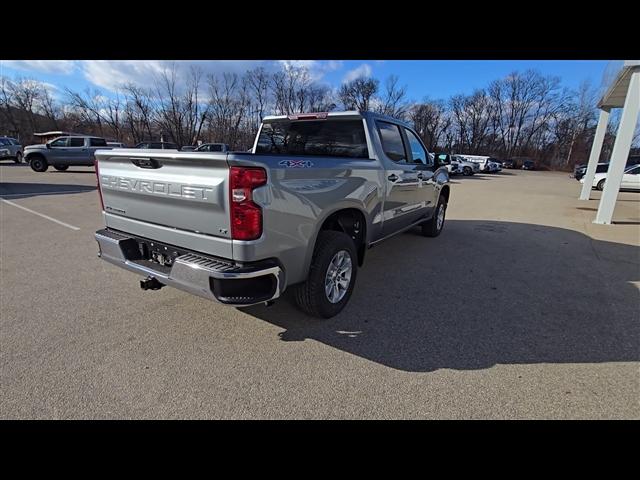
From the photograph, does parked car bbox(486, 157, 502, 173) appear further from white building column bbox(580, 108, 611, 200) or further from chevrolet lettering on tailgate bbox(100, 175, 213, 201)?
chevrolet lettering on tailgate bbox(100, 175, 213, 201)

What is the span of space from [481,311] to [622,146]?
8217 mm

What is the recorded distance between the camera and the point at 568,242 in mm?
6602

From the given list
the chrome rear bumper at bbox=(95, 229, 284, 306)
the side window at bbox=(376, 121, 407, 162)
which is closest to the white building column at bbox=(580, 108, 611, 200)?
the side window at bbox=(376, 121, 407, 162)

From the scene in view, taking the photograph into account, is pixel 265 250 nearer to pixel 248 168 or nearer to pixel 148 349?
pixel 248 168

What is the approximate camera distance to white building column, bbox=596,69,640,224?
7.95 m

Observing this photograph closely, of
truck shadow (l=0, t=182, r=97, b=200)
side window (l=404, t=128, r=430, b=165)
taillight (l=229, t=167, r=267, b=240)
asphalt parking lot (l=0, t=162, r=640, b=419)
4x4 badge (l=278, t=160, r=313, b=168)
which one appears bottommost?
truck shadow (l=0, t=182, r=97, b=200)

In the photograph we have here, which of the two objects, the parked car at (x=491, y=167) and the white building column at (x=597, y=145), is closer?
the white building column at (x=597, y=145)

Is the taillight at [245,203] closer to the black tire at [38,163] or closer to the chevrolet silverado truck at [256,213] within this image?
the chevrolet silverado truck at [256,213]

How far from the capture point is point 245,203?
2.22 m

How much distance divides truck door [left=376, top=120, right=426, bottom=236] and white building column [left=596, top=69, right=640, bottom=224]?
670 centimetres

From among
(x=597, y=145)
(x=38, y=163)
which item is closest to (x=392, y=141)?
(x=597, y=145)

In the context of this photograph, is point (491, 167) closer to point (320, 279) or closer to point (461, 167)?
point (461, 167)

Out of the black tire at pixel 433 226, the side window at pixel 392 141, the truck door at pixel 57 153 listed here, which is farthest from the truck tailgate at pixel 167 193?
the truck door at pixel 57 153

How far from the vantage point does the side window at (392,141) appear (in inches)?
163
